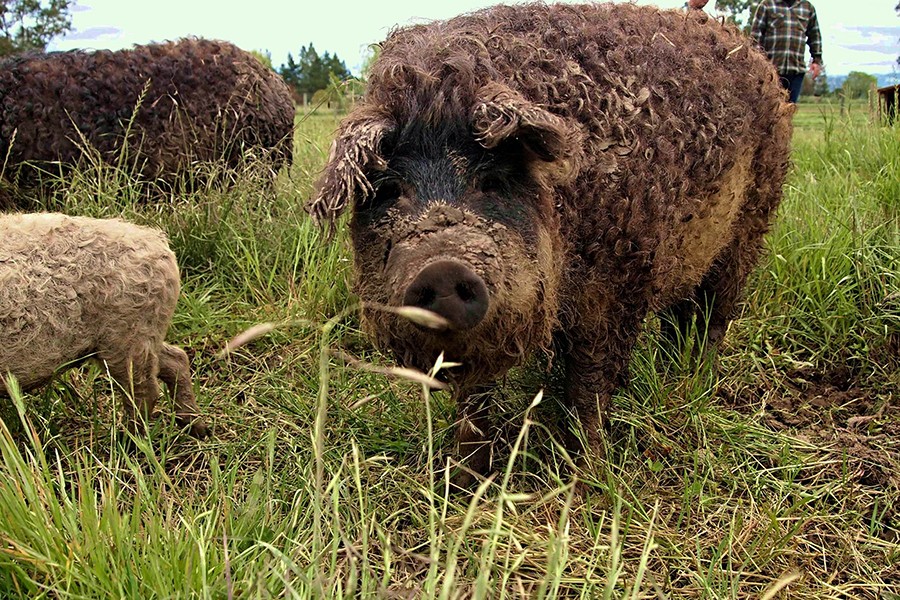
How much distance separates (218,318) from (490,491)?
1742 millimetres

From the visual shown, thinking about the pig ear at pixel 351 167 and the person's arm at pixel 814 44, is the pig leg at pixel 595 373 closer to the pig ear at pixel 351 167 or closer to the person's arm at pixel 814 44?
the pig ear at pixel 351 167

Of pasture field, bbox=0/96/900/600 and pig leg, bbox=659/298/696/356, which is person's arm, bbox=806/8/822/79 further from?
pig leg, bbox=659/298/696/356

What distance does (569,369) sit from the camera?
2.78m

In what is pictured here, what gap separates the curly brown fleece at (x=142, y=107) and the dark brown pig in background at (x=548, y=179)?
256 centimetres

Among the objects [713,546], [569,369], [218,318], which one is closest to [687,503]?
[713,546]

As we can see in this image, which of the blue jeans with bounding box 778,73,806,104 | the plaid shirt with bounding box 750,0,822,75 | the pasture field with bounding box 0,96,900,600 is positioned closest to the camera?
the pasture field with bounding box 0,96,900,600

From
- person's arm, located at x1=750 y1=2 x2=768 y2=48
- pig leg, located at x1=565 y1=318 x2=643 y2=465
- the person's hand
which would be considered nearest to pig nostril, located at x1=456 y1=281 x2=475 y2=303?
pig leg, located at x1=565 y1=318 x2=643 y2=465

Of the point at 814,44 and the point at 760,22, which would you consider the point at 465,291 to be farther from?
the point at 814,44

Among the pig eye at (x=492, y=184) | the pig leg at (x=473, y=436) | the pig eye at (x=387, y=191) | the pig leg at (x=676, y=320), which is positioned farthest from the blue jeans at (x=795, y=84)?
the pig eye at (x=387, y=191)

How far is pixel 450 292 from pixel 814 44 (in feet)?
21.6

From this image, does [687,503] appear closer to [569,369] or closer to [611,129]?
[569,369]

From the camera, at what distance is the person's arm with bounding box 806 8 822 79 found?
686 cm

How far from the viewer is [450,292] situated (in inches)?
71.7

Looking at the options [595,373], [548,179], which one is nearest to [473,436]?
[595,373]
